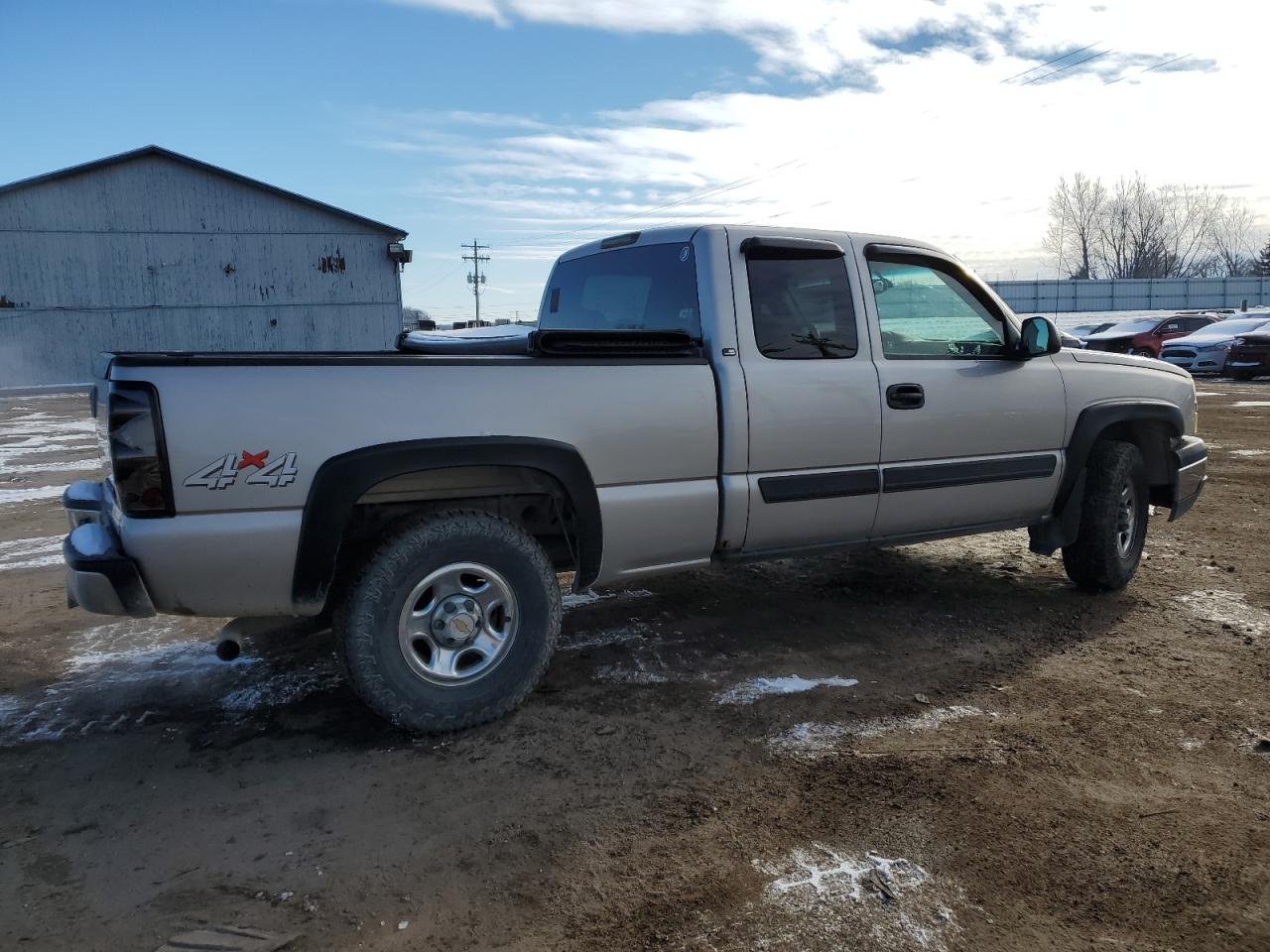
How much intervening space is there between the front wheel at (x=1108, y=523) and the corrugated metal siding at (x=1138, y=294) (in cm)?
4800

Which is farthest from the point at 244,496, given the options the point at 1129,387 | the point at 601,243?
the point at 1129,387

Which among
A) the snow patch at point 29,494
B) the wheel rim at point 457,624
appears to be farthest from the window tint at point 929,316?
the snow patch at point 29,494

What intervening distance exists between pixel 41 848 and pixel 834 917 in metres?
2.36

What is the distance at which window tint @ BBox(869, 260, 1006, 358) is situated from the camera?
4.51 metres

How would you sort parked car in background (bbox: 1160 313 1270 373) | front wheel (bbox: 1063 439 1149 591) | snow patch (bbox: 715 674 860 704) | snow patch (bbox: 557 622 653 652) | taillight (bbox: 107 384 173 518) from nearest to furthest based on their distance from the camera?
1. taillight (bbox: 107 384 173 518)
2. snow patch (bbox: 715 674 860 704)
3. snow patch (bbox: 557 622 653 652)
4. front wheel (bbox: 1063 439 1149 591)
5. parked car in background (bbox: 1160 313 1270 373)

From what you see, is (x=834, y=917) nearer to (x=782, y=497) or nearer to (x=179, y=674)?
(x=782, y=497)

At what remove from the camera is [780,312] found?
4195mm

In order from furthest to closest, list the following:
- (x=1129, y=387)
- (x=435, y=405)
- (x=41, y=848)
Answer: (x=1129, y=387) → (x=435, y=405) → (x=41, y=848)

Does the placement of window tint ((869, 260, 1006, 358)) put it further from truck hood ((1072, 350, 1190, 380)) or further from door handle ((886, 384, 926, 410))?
truck hood ((1072, 350, 1190, 380))

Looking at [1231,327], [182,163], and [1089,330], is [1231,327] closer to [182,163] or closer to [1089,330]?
[1089,330]

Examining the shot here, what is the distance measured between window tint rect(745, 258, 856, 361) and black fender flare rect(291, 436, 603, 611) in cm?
117

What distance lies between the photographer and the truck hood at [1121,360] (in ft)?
16.7

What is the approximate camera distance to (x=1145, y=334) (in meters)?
25.0

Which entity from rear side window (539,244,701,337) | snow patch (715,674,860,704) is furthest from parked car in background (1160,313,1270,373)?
snow patch (715,674,860,704)
